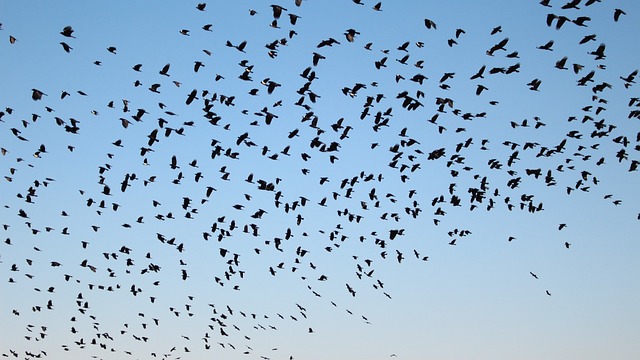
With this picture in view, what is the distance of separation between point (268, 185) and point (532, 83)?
13017 millimetres

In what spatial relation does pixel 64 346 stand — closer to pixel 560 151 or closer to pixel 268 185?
pixel 268 185

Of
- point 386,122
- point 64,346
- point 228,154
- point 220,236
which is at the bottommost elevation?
point 64,346

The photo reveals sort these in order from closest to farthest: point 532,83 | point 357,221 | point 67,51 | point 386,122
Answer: point 67,51 < point 532,83 < point 386,122 < point 357,221

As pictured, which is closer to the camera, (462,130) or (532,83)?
(532,83)

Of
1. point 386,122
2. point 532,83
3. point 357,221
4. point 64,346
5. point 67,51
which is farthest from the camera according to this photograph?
point 64,346

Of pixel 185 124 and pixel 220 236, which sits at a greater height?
pixel 185 124

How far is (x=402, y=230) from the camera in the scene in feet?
131

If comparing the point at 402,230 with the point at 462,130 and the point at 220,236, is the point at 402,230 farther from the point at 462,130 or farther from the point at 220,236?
the point at 220,236

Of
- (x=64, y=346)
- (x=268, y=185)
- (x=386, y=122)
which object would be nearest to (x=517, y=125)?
(x=386, y=122)

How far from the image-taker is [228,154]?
1441 inches

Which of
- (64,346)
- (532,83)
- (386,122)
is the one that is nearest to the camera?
(532,83)

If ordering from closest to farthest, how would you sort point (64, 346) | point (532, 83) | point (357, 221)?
point (532, 83)
point (357, 221)
point (64, 346)

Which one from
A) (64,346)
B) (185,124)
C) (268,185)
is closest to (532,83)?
(268,185)

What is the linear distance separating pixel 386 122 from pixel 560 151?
8691 mm
